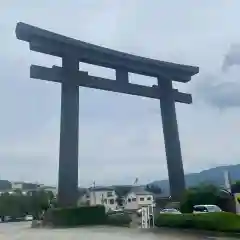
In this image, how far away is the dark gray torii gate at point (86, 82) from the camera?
74.3 feet

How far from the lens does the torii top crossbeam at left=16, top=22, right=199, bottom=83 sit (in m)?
22.2

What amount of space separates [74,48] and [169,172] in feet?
33.1

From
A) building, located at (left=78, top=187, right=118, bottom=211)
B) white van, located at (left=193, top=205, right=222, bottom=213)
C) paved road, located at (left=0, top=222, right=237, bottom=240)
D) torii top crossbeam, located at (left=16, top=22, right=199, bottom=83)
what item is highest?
torii top crossbeam, located at (left=16, top=22, right=199, bottom=83)

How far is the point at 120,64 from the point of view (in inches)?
1017

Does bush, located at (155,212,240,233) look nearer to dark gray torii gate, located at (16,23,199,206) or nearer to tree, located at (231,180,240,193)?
tree, located at (231,180,240,193)

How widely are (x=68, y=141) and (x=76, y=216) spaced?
4.34 metres

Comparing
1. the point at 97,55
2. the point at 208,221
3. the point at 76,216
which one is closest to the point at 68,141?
the point at 76,216

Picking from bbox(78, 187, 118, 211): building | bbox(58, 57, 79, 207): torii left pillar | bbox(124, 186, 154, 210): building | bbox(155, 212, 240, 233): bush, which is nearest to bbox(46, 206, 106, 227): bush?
bbox(58, 57, 79, 207): torii left pillar

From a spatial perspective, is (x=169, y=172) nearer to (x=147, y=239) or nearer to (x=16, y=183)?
(x=147, y=239)

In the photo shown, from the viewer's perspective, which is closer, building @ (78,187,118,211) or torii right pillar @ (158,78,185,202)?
torii right pillar @ (158,78,185,202)

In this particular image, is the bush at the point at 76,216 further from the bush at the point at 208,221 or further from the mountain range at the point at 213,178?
the bush at the point at 208,221

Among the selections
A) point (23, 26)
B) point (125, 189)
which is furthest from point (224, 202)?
point (125, 189)

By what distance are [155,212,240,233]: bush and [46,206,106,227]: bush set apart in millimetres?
7529

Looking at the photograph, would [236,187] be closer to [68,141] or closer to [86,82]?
[68,141]
